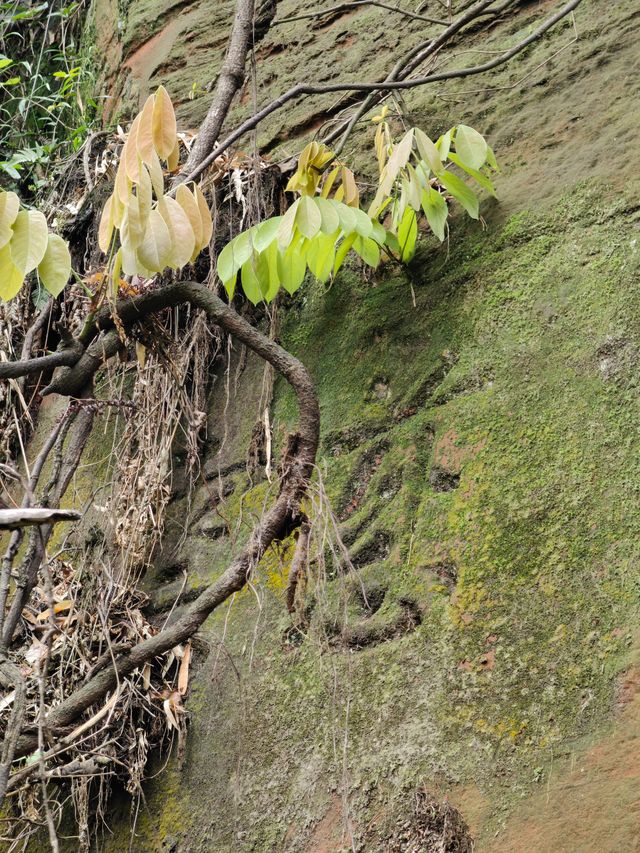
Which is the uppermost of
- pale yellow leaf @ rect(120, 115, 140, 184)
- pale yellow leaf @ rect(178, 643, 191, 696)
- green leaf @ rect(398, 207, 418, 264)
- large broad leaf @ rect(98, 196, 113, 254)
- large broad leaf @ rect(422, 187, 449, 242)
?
Answer: pale yellow leaf @ rect(120, 115, 140, 184)

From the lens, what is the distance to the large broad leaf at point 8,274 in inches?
79.0

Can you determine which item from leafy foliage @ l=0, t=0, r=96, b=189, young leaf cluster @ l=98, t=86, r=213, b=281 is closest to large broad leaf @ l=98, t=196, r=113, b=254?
young leaf cluster @ l=98, t=86, r=213, b=281

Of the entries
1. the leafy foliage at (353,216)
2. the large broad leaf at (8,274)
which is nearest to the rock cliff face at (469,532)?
the leafy foliage at (353,216)

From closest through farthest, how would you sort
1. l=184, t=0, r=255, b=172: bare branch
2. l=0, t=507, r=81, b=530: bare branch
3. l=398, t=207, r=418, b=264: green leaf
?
l=0, t=507, r=81, b=530: bare branch
l=398, t=207, r=418, b=264: green leaf
l=184, t=0, r=255, b=172: bare branch

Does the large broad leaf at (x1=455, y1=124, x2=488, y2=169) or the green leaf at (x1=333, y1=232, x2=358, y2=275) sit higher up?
the large broad leaf at (x1=455, y1=124, x2=488, y2=169)

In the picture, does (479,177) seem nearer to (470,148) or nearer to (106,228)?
(470,148)

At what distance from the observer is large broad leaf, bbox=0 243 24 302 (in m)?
2.01

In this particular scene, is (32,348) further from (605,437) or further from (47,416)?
(605,437)

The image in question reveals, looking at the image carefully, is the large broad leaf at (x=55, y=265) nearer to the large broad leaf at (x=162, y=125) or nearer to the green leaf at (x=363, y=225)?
the large broad leaf at (x=162, y=125)

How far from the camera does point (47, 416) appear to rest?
3.34 m

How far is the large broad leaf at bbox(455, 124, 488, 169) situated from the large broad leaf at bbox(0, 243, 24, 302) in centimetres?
110

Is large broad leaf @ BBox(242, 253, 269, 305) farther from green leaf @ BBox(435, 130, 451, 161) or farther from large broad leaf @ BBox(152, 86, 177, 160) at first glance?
green leaf @ BBox(435, 130, 451, 161)

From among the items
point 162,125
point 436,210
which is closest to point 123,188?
point 162,125

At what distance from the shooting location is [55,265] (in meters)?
2.11
